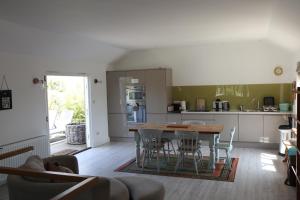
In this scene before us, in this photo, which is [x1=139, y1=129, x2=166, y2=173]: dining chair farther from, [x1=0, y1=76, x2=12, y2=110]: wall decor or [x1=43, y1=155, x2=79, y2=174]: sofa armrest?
[x1=0, y1=76, x2=12, y2=110]: wall decor

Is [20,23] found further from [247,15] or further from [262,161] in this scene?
[262,161]

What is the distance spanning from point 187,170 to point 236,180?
37.6 inches

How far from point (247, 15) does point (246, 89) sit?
3.41m

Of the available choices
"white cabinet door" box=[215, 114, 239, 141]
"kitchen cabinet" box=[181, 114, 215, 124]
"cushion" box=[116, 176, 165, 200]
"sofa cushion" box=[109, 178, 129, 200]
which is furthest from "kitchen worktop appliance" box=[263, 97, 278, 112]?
"sofa cushion" box=[109, 178, 129, 200]

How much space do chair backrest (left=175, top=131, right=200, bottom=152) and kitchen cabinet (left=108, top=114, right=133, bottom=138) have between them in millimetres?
3009

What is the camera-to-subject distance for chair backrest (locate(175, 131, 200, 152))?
5.15 metres

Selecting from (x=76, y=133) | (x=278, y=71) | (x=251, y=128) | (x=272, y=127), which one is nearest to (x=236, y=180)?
(x=251, y=128)

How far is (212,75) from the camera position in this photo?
7.70 meters

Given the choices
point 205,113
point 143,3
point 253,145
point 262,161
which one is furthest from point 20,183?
point 253,145

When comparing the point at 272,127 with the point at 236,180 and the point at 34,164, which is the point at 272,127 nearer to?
the point at 236,180

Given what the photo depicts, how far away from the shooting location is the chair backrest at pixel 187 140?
16.9 feet

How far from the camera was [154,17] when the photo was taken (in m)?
4.31

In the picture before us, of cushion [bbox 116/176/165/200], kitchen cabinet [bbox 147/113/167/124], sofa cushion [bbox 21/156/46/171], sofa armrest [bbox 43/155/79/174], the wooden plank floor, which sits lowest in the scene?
the wooden plank floor

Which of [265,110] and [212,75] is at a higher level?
[212,75]
